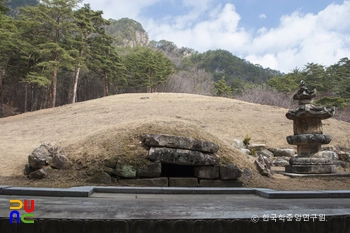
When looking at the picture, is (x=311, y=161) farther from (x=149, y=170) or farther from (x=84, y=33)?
(x=84, y=33)

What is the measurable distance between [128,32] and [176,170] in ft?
340

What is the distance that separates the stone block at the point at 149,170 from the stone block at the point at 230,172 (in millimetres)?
1444

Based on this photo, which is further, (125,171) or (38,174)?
(38,174)

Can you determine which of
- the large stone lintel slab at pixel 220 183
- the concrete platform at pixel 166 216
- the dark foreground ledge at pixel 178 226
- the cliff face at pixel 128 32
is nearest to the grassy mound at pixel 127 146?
the large stone lintel slab at pixel 220 183

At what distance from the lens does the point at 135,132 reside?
22.8 ft

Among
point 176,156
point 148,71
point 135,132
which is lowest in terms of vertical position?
point 176,156

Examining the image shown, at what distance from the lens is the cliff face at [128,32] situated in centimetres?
9843

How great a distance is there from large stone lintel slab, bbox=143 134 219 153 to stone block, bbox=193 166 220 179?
1.32 feet

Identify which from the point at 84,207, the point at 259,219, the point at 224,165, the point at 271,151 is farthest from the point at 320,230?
the point at 271,151

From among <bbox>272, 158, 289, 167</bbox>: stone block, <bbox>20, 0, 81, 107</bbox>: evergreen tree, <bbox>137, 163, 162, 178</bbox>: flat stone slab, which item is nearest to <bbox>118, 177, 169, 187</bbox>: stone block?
<bbox>137, 163, 162, 178</bbox>: flat stone slab

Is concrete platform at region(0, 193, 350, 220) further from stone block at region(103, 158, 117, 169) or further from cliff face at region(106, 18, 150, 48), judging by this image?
cliff face at region(106, 18, 150, 48)

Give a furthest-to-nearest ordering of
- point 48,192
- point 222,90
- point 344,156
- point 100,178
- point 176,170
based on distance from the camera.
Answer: point 222,90
point 344,156
point 176,170
point 100,178
point 48,192

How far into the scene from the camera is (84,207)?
11.6 ft

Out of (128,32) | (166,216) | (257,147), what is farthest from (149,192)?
(128,32)
